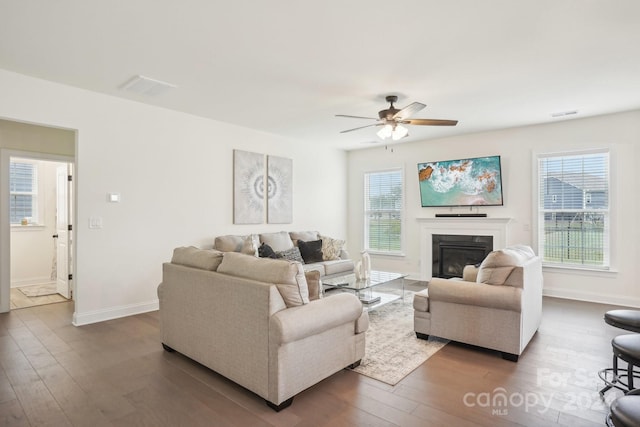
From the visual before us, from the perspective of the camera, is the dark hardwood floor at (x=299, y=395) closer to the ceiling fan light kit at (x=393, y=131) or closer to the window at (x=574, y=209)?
the window at (x=574, y=209)

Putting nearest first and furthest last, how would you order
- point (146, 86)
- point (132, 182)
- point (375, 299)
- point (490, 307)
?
point (490, 307) < point (146, 86) < point (132, 182) < point (375, 299)

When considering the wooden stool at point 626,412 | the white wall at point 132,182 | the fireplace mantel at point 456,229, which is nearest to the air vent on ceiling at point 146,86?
the white wall at point 132,182

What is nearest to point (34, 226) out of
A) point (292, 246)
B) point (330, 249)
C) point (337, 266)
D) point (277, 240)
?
point (277, 240)

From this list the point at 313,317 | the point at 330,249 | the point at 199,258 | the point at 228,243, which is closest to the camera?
the point at 313,317

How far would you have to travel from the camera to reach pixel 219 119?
17.6 feet

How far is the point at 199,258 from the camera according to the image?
3.05m

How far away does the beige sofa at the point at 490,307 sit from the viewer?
3066mm

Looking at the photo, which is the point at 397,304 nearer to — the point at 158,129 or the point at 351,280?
the point at 351,280

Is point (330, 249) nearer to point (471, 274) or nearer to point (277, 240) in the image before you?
point (277, 240)

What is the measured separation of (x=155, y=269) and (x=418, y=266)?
4.65 meters

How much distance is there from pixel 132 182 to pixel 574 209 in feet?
20.7

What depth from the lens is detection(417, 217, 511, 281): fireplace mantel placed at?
588 centimetres

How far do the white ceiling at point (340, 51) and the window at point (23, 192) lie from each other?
3.63m

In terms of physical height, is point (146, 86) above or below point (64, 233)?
above
